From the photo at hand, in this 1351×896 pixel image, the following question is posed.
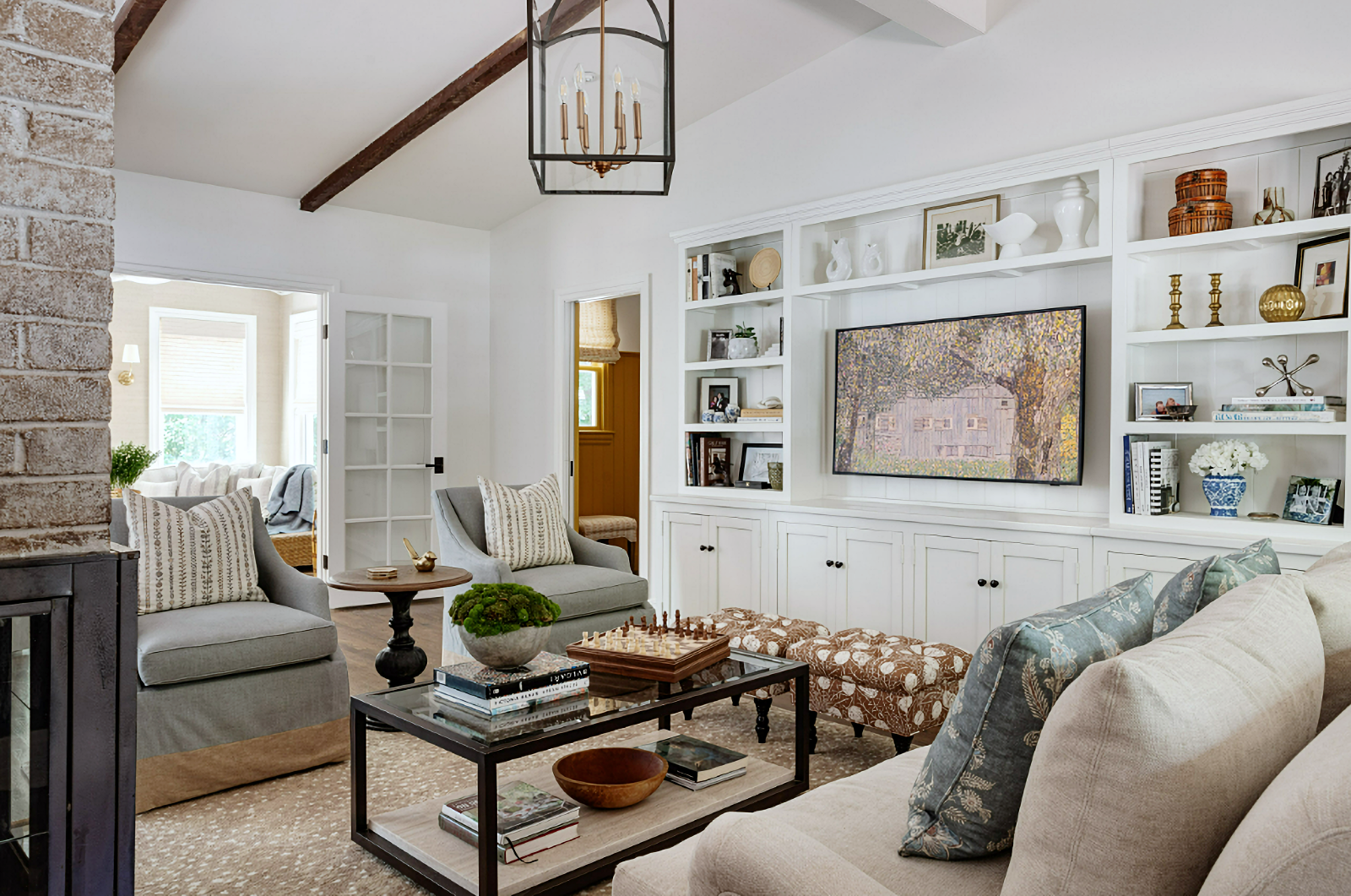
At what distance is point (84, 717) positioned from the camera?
132 centimetres

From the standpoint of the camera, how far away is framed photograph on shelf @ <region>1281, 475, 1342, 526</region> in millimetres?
3027

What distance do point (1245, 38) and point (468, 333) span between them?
478 centimetres

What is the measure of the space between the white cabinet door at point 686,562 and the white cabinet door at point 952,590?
4.11 feet

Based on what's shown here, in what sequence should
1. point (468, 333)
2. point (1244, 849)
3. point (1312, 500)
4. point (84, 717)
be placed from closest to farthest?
1. point (1244, 849)
2. point (84, 717)
3. point (1312, 500)
4. point (468, 333)

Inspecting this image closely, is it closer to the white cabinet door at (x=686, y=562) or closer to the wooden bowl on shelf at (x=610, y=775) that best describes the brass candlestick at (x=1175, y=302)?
the white cabinet door at (x=686, y=562)

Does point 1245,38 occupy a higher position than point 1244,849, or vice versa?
point 1245,38

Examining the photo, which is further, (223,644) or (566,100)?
(223,644)

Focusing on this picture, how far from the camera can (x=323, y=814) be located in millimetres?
2646

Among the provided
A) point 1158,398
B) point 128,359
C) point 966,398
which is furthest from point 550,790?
point 128,359

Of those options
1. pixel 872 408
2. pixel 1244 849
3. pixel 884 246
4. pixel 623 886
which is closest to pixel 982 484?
pixel 872 408

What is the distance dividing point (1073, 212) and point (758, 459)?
195 centimetres

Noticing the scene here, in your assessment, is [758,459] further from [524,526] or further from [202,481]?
[202,481]

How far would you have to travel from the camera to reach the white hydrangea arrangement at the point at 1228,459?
3.16 m

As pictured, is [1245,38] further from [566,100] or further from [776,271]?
[566,100]
